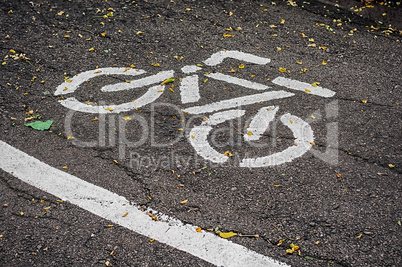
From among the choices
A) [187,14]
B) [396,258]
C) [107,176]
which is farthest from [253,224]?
[187,14]

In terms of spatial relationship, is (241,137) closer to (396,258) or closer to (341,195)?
(341,195)

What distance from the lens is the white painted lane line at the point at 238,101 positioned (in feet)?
12.2

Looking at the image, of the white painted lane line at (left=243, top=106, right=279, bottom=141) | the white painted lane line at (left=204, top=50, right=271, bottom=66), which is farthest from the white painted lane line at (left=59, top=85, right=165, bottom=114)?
the white painted lane line at (left=243, top=106, right=279, bottom=141)

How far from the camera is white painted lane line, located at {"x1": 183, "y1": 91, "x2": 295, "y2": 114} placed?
373 cm

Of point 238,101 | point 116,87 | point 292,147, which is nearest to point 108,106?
point 116,87

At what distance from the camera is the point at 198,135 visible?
345cm

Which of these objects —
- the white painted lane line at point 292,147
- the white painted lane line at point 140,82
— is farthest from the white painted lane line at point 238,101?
the white painted lane line at point 140,82

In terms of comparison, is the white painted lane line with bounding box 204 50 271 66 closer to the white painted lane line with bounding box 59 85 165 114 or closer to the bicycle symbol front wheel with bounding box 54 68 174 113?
the bicycle symbol front wheel with bounding box 54 68 174 113

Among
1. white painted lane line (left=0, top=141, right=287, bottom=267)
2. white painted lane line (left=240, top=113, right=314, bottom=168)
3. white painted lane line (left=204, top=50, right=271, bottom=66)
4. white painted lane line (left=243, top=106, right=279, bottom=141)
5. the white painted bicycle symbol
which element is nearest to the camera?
white painted lane line (left=0, top=141, right=287, bottom=267)

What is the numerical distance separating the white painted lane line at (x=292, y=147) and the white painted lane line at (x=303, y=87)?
1.61 feet

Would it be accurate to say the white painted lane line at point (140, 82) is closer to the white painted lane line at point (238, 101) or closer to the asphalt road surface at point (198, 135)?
the asphalt road surface at point (198, 135)

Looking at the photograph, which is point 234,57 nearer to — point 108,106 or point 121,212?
point 108,106

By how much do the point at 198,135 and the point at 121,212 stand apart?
104 centimetres

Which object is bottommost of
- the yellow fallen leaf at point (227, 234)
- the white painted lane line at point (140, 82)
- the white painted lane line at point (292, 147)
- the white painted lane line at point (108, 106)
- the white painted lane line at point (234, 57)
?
the yellow fallen leaf at point (227, 234)
